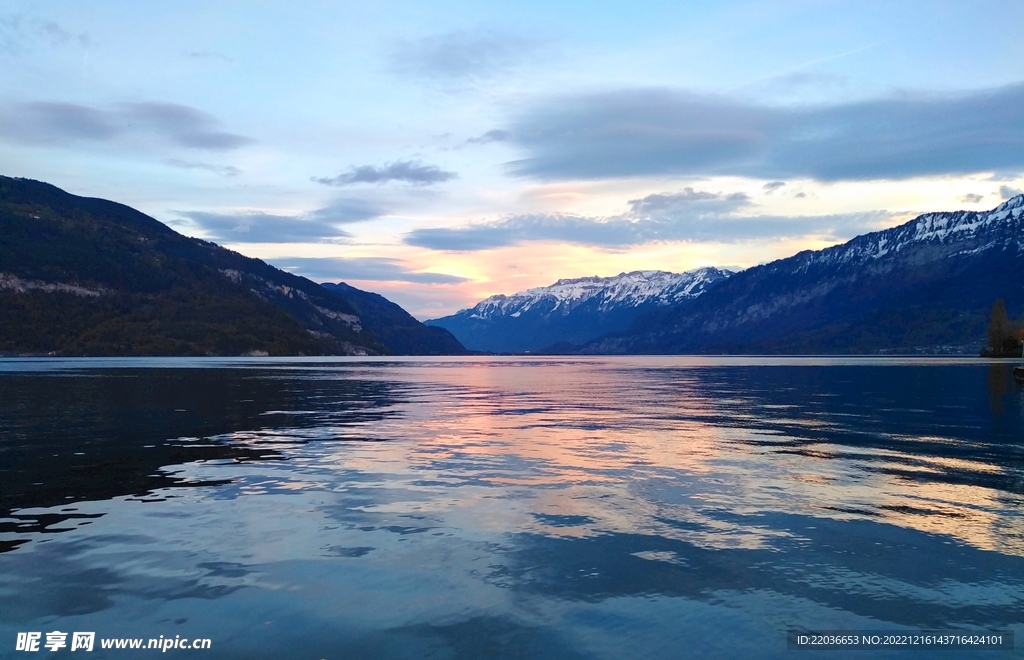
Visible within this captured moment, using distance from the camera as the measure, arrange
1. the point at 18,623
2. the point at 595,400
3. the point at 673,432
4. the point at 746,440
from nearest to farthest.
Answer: the point at 18,623
the point at 746,440
the point at 673,432
the point at 595,400

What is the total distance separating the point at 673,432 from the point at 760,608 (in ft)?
114

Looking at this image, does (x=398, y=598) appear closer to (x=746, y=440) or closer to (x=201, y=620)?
(x=201, y=620)

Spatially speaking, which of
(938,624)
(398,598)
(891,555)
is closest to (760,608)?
(938,624)

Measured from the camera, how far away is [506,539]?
2309cm

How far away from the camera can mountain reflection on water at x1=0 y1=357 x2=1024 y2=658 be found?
1627 centimetres

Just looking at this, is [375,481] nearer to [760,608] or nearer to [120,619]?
[120,619]

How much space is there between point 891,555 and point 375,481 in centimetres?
2151

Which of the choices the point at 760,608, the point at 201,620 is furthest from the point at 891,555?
the point at 201,620

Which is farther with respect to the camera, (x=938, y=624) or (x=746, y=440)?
(x=746, y=440)

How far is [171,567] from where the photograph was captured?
20047mm

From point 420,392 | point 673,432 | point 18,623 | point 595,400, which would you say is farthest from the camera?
point 420,392

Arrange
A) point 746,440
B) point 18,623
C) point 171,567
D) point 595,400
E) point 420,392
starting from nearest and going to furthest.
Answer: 1. point 18,623
2. point 171,567
3. point 746,440
4. point 595,400
5. point 420,392

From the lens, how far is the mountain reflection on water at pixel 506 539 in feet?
53.4

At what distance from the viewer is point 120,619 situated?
644 inches
